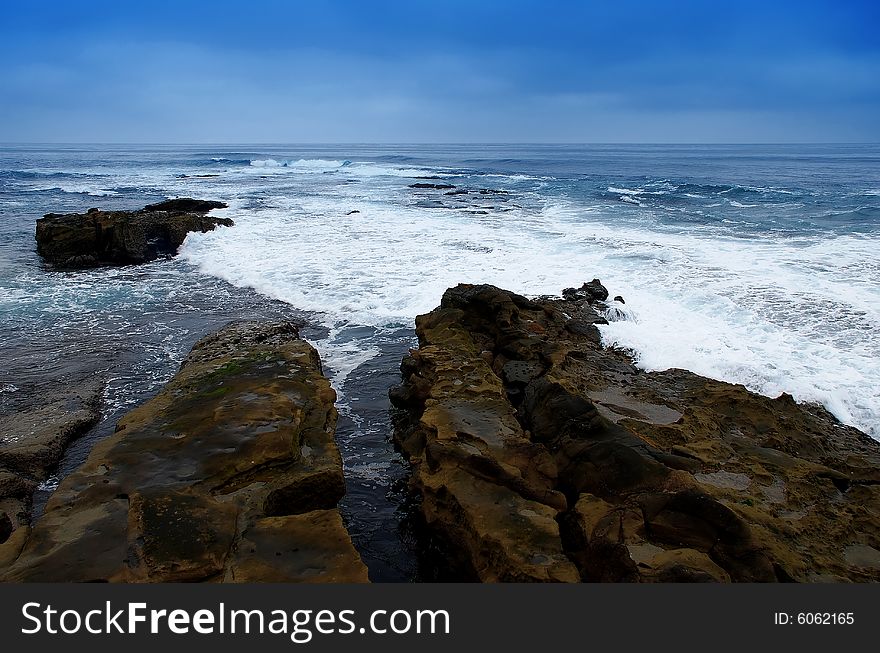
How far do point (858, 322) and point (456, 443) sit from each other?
918cm

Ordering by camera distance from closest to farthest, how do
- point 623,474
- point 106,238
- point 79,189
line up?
point 623,474 → point 106,238 → point 79,189

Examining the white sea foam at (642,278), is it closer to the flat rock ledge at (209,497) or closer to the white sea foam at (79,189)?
the flat rock ledge at (209,497)

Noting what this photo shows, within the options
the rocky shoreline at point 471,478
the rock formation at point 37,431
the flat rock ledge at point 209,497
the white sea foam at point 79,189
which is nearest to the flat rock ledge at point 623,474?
the rocky shoreline at point 471,478

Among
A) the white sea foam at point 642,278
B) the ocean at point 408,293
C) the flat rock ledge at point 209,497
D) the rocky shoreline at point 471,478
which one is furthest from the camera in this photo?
the white sea foam at point 642,278

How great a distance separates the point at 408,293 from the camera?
42.1ft

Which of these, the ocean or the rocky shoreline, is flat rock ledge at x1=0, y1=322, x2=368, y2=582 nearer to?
the rocky shoreline

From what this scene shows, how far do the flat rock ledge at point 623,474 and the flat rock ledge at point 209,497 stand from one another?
1.14m

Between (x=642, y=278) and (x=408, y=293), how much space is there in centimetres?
596

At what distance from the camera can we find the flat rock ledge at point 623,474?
4.16 m

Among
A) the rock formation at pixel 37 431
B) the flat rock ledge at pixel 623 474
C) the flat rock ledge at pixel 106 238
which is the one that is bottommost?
the rock formation at pixel 37 431

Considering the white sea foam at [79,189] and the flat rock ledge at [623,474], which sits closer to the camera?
the flat rock ledge at [623,474]

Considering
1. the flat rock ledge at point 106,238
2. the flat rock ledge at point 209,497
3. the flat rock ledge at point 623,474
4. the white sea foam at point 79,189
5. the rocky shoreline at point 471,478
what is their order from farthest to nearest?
the white sea foam at point 79,189 < the flat rock ledge at point 106,238 < the flat rock ledge at point 623,474 < the rocky shoreline at point 471,478 < the flat rock ledge at point 209,497

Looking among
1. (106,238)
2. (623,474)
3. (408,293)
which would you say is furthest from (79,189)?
(623,474)

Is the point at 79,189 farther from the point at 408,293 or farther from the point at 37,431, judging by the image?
the point at 37,431
